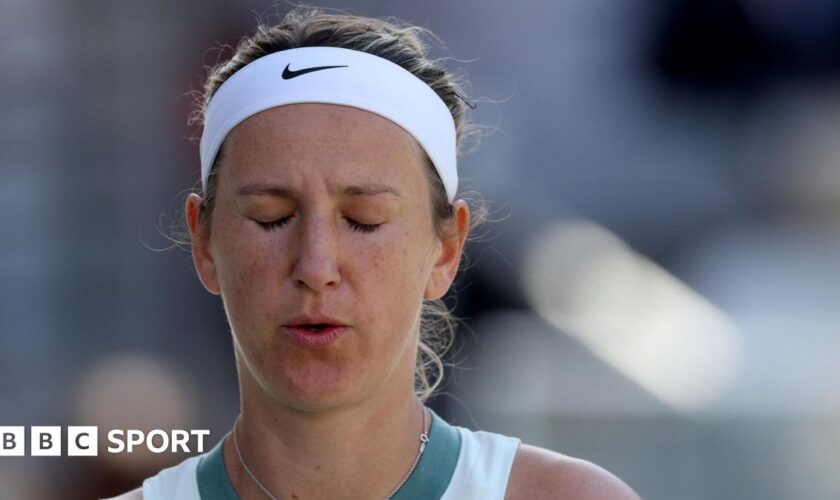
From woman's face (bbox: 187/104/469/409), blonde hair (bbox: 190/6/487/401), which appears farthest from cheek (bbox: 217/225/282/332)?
blonde hair (bbox: 190/6/487/401)

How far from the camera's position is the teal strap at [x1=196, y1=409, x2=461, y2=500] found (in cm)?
136

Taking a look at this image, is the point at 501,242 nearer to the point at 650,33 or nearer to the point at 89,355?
the point at 650,33

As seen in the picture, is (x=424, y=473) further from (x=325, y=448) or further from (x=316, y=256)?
(x=316, y=256)

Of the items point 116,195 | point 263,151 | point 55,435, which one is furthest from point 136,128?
point 263,151

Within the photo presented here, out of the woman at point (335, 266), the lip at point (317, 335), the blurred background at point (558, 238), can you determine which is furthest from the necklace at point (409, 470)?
the blurred background at point (558, 238)

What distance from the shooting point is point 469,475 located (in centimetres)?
139

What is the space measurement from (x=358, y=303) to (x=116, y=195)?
160cm

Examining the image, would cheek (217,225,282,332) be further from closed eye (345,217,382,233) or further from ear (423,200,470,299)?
ear (423,200,470,299)

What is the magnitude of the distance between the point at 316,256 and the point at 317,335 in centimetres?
9

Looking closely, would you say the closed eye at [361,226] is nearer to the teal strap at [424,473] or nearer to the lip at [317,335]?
the lip at [317,335]

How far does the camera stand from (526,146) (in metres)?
2.70

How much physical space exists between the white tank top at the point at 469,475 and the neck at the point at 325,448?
62mm

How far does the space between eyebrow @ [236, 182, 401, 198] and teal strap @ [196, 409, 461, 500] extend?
0.33m

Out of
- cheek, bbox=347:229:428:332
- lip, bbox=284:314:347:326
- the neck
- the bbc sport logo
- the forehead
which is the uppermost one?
the forehead
